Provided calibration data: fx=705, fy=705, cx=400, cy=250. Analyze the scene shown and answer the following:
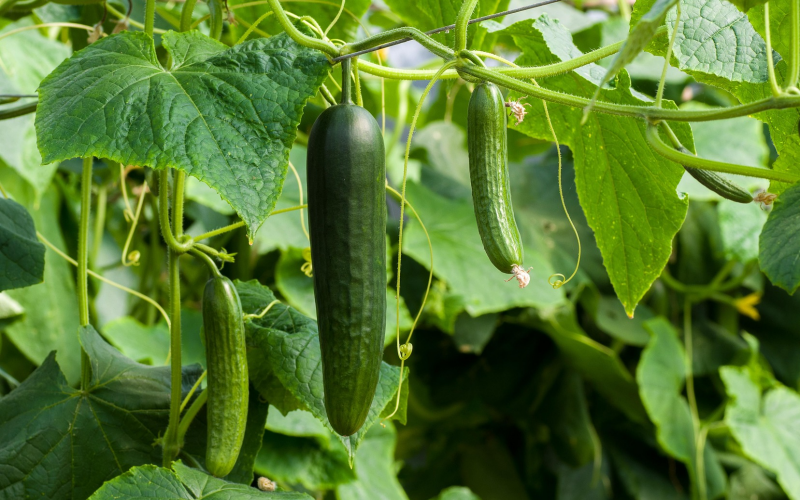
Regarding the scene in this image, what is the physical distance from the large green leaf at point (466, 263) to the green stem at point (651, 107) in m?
0.70

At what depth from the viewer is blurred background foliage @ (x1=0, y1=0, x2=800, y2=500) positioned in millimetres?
988

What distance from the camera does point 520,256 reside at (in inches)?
15.5

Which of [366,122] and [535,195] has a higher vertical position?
[366,122]

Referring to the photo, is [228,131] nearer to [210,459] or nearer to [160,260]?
[210,459]

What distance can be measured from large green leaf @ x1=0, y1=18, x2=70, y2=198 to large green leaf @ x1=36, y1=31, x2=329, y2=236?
53cm

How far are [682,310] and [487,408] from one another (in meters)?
0.49

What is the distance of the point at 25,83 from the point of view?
3.16ft

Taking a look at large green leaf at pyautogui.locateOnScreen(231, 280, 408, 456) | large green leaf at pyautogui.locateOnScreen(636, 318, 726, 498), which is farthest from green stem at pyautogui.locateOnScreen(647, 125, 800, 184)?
large green leaf at pyautogui.locateOnScreen(636, 318, 726, 498)

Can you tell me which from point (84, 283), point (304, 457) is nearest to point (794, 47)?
point (84, 283)

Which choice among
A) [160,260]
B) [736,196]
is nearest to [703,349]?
[160,260]

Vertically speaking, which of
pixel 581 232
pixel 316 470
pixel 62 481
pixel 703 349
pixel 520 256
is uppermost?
pixel 520 256

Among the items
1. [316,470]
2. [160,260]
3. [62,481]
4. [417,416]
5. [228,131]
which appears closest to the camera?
[228,131]

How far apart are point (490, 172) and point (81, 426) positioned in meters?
0.39

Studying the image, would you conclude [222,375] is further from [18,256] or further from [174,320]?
[18,256]
